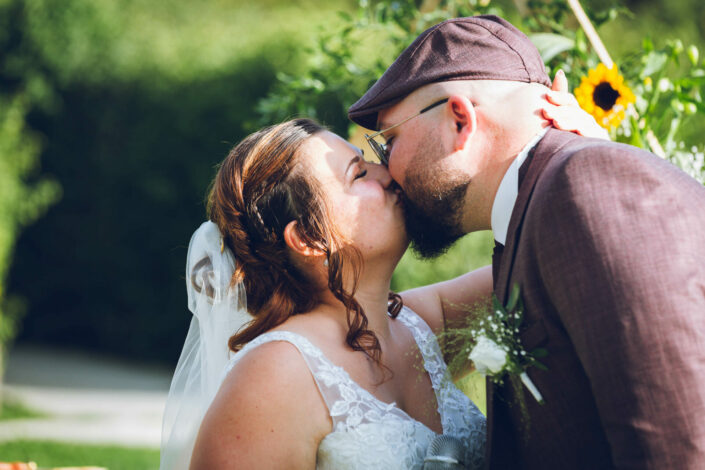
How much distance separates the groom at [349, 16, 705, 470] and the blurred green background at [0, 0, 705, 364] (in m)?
7.06

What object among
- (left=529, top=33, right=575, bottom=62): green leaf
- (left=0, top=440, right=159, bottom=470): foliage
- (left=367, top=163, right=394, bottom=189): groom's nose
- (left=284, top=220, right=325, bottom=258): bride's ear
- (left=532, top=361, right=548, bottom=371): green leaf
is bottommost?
(left=0, top=440, right=159, bottom=470): foliage

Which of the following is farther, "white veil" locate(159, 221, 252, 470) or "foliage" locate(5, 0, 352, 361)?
"foliage" locate(5, 0, 352, 361)

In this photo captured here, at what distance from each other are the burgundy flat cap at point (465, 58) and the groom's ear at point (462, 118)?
8 centimetres

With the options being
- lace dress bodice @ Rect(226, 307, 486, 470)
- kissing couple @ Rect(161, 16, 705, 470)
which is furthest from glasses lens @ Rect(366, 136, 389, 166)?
lace dress bodice @ Rect(226, 307, 486, 470)

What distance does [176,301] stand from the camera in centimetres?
997

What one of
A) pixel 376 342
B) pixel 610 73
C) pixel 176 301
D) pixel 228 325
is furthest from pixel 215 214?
pixel 176 301

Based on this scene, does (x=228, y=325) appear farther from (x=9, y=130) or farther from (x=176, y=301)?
A: (x=176, y=301)

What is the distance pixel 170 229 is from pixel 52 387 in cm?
252

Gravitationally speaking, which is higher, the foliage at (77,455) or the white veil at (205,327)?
the white veil at (205,327)

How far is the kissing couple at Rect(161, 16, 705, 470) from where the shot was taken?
5.57 feet

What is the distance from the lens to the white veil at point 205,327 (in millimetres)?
2723

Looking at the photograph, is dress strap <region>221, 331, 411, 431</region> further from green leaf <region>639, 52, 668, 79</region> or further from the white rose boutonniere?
green leaf <region>639, 52, 668, 79</region>

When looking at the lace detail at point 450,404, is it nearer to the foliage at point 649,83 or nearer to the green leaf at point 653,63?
the foliage at point 649,83

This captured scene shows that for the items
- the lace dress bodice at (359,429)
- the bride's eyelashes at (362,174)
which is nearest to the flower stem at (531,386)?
the lace dress bodice at (359,429)
